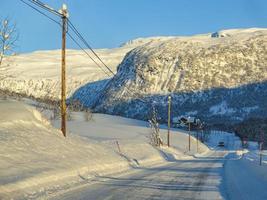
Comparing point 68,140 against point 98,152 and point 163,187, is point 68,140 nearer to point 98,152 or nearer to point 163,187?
point 98,152

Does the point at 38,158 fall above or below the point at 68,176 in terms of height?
above

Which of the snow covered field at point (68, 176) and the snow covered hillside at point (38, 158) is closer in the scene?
the snow covered field at point (68, 176)

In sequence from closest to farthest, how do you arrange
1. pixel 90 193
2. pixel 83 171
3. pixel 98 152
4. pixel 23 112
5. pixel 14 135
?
1. pixel 90 193
2. pixel 83 171
3. pixel 14 135
4. pixel 23 112
5. pixel 98 152

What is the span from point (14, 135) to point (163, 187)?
9.07 meters

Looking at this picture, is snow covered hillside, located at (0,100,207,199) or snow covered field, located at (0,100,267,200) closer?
snow covered field, located at (0,100,267,200)

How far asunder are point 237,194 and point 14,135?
11.4 meters

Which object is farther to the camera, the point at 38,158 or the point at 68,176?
the point at 38,158

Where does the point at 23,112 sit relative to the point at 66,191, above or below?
above

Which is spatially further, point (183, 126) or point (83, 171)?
point (183, 126)

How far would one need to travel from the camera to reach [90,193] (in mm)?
14164

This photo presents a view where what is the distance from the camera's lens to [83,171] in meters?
21.1

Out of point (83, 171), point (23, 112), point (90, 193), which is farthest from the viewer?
point (23, 112)

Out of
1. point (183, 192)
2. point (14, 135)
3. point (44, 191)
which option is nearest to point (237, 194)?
point (183, 192)

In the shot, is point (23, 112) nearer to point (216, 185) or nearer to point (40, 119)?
point (40, 119)
